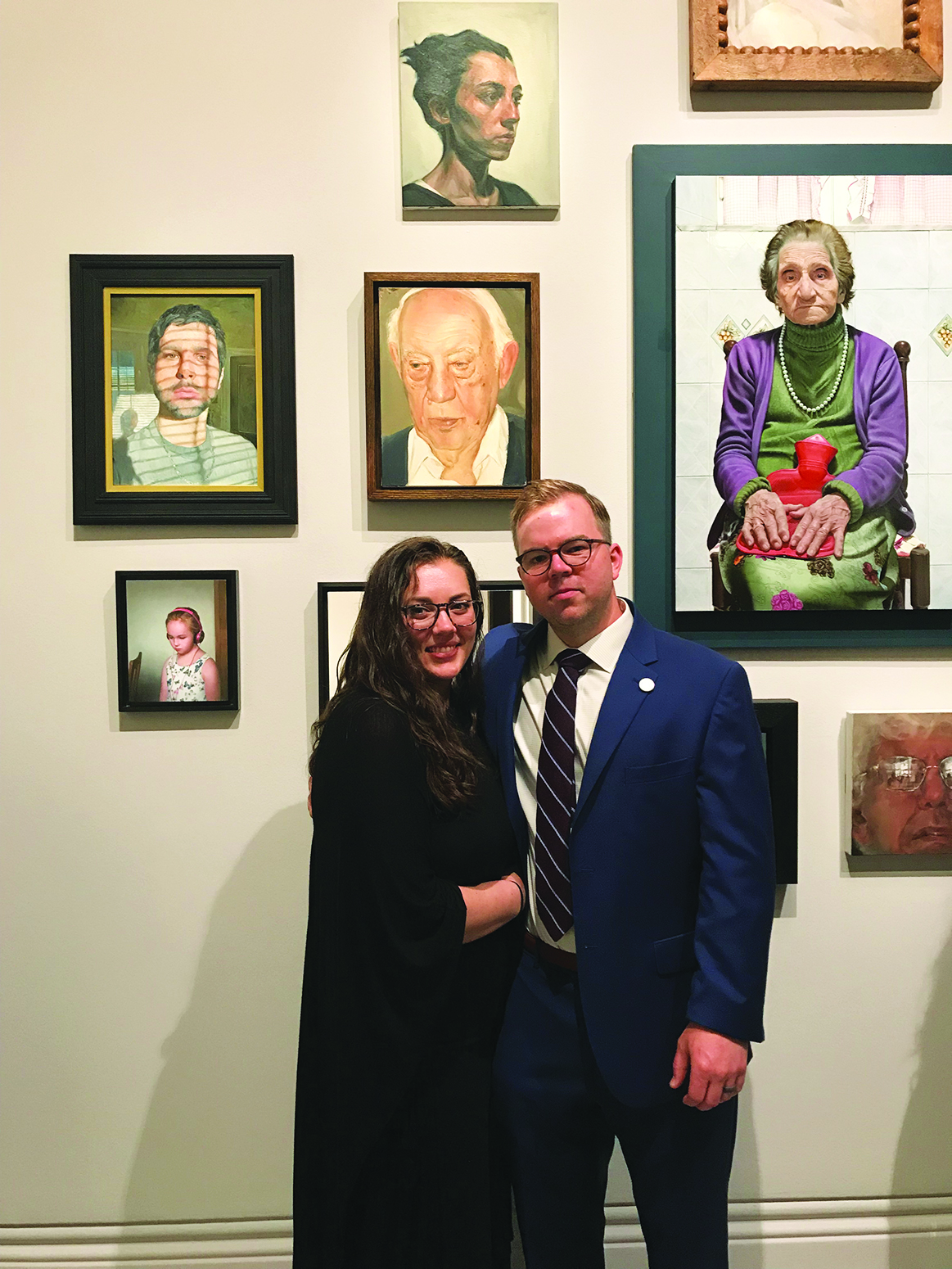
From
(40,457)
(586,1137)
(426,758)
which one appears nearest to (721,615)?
(426,758)

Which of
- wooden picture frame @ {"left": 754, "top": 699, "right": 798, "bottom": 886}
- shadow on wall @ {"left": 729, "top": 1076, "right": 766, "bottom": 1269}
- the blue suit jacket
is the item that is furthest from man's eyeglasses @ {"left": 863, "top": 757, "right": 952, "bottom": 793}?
the blue suit jacket

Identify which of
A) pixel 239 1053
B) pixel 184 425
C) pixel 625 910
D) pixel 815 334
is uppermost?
pixel 815 334

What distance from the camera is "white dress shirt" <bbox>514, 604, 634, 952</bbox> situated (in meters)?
1.48

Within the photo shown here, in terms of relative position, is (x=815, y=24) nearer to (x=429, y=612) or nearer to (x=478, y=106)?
(x=478, y=106)

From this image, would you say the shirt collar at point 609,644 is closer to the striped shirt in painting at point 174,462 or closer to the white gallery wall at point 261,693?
the white gallery wall at point 261,693

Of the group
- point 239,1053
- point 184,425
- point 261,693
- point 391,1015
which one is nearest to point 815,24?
point 184,425

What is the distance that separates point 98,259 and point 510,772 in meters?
1.33

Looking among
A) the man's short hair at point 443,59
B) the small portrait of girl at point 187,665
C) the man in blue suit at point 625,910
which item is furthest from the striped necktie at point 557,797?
the man's short hair at point 443,59

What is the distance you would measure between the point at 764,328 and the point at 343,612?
3.45ft

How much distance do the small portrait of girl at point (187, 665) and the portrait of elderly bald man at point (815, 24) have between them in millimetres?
1638

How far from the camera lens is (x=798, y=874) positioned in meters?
1.96

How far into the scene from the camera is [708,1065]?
1.37m

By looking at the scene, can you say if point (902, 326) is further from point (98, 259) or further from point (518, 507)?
point (98, 259)

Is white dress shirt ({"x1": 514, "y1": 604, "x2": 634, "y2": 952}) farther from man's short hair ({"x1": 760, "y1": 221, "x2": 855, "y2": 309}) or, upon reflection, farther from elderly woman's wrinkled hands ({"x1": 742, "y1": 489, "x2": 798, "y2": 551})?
man's short hair ({"x1": 760, "y1": 221, "x2": 855, "y2": 309})
